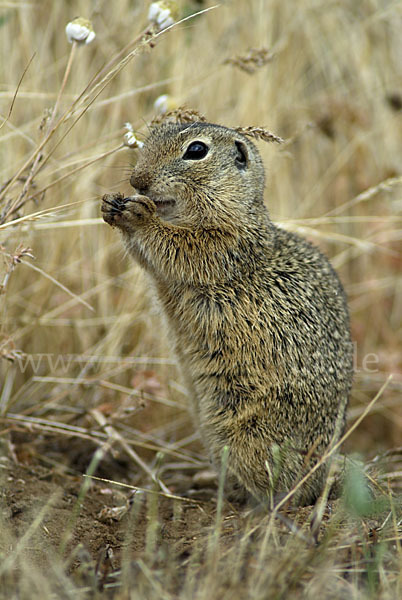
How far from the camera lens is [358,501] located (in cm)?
243

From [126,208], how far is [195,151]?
1.60ft

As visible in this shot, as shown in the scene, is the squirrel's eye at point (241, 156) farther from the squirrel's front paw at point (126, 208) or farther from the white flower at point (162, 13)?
the white flower at point (162, 13)

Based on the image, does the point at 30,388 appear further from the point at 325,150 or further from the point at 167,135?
the point at 325,150

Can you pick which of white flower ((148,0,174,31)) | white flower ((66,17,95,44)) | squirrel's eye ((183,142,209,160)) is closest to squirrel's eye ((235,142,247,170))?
squirrel's eye ((183,142,209,160))

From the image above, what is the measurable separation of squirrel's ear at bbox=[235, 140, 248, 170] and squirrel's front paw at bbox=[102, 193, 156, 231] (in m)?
0.61

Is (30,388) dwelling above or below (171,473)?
above

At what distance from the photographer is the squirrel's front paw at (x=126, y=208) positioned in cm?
351

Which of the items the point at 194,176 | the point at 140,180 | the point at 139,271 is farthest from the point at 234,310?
the point at 139,271

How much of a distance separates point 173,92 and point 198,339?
254 cm

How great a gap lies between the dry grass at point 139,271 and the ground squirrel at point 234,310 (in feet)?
1.02

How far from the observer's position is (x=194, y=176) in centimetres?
359

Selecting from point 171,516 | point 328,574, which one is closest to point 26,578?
point 328,574

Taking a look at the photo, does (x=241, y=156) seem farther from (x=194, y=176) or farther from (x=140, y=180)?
(x=140, y=180)

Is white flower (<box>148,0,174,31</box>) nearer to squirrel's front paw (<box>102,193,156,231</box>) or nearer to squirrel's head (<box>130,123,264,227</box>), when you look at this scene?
squirrel's head (<box>130,123,264,227</box>)
